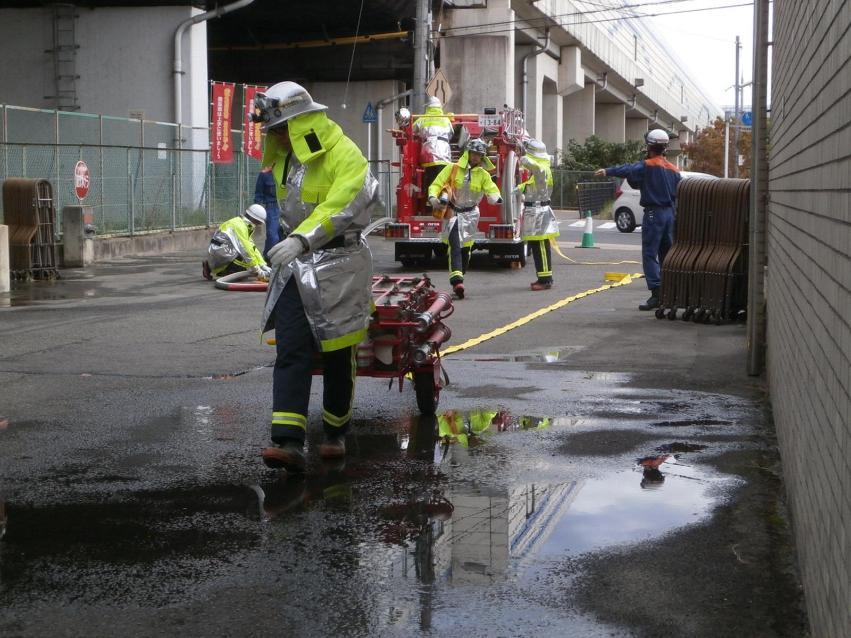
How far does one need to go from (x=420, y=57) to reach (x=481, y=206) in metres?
9.99

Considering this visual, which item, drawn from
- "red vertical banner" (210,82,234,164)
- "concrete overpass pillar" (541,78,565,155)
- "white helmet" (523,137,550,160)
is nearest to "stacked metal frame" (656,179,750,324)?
"white helmet" (523,137,550,160)

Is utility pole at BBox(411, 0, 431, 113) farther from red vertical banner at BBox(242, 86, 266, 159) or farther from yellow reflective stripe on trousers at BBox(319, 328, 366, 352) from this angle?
yellow reflective stripe on trousers at BBox(319, 328, 366, 352)

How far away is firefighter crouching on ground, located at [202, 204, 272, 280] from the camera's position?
54.0 feet

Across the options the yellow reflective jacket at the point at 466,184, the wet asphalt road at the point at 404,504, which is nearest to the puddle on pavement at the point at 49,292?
the yellow reflective jacket at the point at 466,184

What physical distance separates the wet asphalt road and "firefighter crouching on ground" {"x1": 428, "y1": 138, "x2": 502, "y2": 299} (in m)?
5.32

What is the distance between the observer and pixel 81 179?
21.6 meters

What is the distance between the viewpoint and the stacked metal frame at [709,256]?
12734mm

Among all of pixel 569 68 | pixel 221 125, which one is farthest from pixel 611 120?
pixel 221 125

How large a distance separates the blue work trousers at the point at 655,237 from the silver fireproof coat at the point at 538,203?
7.38ft

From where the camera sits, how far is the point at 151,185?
2453 cm

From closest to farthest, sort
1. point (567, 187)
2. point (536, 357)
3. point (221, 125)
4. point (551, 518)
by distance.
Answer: point (551, 518) → point (536, 357) → point (221, 125) → point (567, 187)

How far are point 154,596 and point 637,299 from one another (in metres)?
11.8

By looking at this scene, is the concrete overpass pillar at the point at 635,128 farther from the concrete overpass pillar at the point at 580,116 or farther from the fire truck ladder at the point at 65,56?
the fire truck ladder at the point at 65,56

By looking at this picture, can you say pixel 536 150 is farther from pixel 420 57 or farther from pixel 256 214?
pixel 420 57
